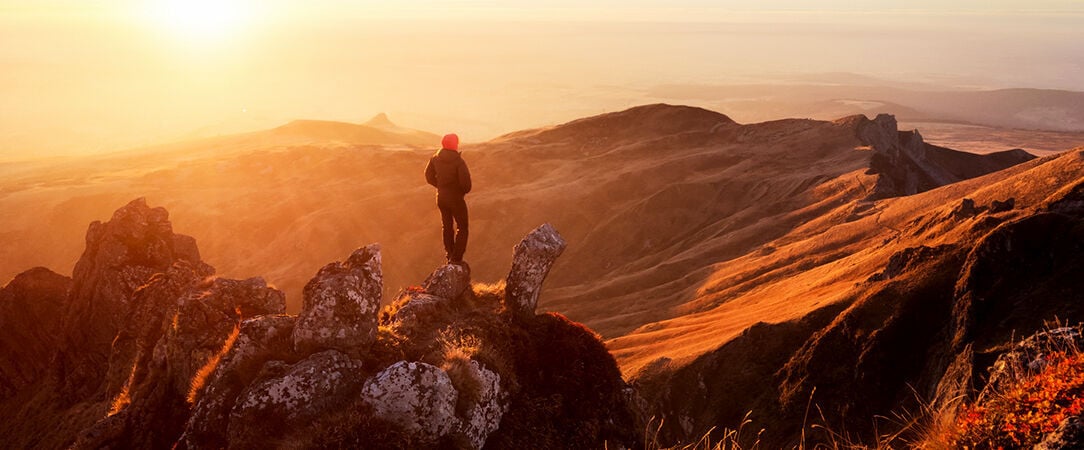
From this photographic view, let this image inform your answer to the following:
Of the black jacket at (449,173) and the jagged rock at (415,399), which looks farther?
the black jacket at (449,173)

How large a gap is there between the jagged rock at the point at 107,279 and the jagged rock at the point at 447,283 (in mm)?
18272

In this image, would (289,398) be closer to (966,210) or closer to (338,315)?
(338,315)

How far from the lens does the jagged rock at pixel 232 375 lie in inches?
456

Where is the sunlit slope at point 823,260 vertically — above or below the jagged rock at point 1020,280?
below

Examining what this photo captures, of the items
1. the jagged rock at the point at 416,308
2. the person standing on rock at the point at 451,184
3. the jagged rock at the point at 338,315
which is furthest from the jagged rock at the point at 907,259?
the jagged rock at the point at 338,315

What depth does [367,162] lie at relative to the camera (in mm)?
133000

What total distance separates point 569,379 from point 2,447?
25040 mm

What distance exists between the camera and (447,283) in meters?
16.9

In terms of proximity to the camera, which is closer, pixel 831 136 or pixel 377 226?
pixel 377 226

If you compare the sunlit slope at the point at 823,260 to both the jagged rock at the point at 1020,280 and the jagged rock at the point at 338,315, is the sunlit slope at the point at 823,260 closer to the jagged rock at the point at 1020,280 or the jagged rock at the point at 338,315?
the jagged rock at the point at 1020,280

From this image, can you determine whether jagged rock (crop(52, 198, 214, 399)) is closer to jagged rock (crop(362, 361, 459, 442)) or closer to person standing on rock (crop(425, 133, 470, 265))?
person standing on rock (crop(425, 133, 470, 265))

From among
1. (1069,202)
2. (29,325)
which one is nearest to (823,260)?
(1069,202)

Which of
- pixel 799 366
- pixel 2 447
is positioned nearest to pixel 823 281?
pixel 799 366

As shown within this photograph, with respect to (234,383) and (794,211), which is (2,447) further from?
(794,211)
